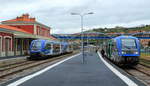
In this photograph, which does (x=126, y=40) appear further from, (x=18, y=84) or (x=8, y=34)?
(x=8, y=34)

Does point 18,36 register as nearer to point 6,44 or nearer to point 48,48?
point 6,44

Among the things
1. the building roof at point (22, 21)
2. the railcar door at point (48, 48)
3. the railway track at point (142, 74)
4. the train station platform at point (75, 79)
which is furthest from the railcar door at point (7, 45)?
the train station platform at point (75, 79)

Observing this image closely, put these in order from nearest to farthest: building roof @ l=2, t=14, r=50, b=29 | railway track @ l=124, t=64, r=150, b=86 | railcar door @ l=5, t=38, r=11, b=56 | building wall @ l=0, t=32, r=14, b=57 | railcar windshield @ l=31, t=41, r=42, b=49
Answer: railway track @ l=124, t=64, r=150, b=86
railcar windshield @ l=31, t=41, r=42, b=49
building wall @ l=0, t=32, r=14, b=57
railcar door @ l=5, t=38, r=11, b=56
building roof @ l=2, t=14, r=50, b=29

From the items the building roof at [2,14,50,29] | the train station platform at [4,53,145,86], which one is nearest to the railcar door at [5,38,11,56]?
the building roof at [2,14,50,29]

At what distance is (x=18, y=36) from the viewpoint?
167 feet

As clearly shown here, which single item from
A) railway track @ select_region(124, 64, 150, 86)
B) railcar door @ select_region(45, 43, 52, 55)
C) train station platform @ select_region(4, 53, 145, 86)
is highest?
railcar door @ select_region(45, 43, 52, 55)

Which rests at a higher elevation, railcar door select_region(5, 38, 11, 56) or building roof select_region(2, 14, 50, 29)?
building roof select_region(2, 14, 50, 29)

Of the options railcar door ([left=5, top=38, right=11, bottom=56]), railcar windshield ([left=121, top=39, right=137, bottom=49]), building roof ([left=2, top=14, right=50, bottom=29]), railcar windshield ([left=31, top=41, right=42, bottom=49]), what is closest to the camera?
railcar windshield ([left=121, top=39, right=137, bottom=49])

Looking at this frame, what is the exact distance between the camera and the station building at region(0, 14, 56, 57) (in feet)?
152

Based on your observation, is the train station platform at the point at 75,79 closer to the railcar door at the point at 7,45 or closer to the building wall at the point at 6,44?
the building wall at the point at 6,44

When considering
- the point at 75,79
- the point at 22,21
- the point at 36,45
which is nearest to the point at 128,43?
the point at 75,79

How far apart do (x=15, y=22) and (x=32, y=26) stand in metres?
4.49

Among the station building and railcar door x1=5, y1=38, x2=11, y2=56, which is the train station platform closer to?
the station building

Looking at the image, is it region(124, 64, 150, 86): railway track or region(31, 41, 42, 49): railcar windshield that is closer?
region(124, 64, 150, 86): railway track
